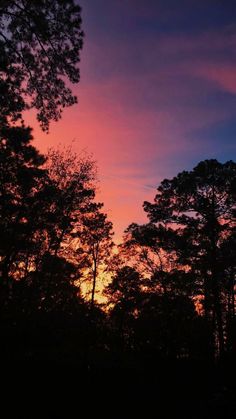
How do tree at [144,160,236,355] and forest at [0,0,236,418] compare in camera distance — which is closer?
forest at [0,0,236,418]

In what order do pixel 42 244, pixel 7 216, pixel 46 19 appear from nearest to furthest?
pixel 46 19
pixel 7 216
pixel 42 244

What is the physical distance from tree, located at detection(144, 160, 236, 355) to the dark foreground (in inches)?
213

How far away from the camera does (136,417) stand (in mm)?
11930

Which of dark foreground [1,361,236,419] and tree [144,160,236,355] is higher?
tree [144,160,236,355]

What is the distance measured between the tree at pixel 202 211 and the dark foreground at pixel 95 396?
17.8ft

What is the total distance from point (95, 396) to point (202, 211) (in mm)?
13115

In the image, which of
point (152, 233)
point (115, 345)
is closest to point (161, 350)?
point (115, 345)

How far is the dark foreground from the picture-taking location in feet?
36.3

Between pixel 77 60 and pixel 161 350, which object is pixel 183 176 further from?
pixel 161 350

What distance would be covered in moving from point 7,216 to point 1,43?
39.4ft

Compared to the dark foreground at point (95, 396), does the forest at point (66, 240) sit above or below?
above

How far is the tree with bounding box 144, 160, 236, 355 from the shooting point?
21562 millimetres

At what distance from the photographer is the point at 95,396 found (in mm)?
13945

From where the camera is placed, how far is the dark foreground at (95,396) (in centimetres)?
1106
